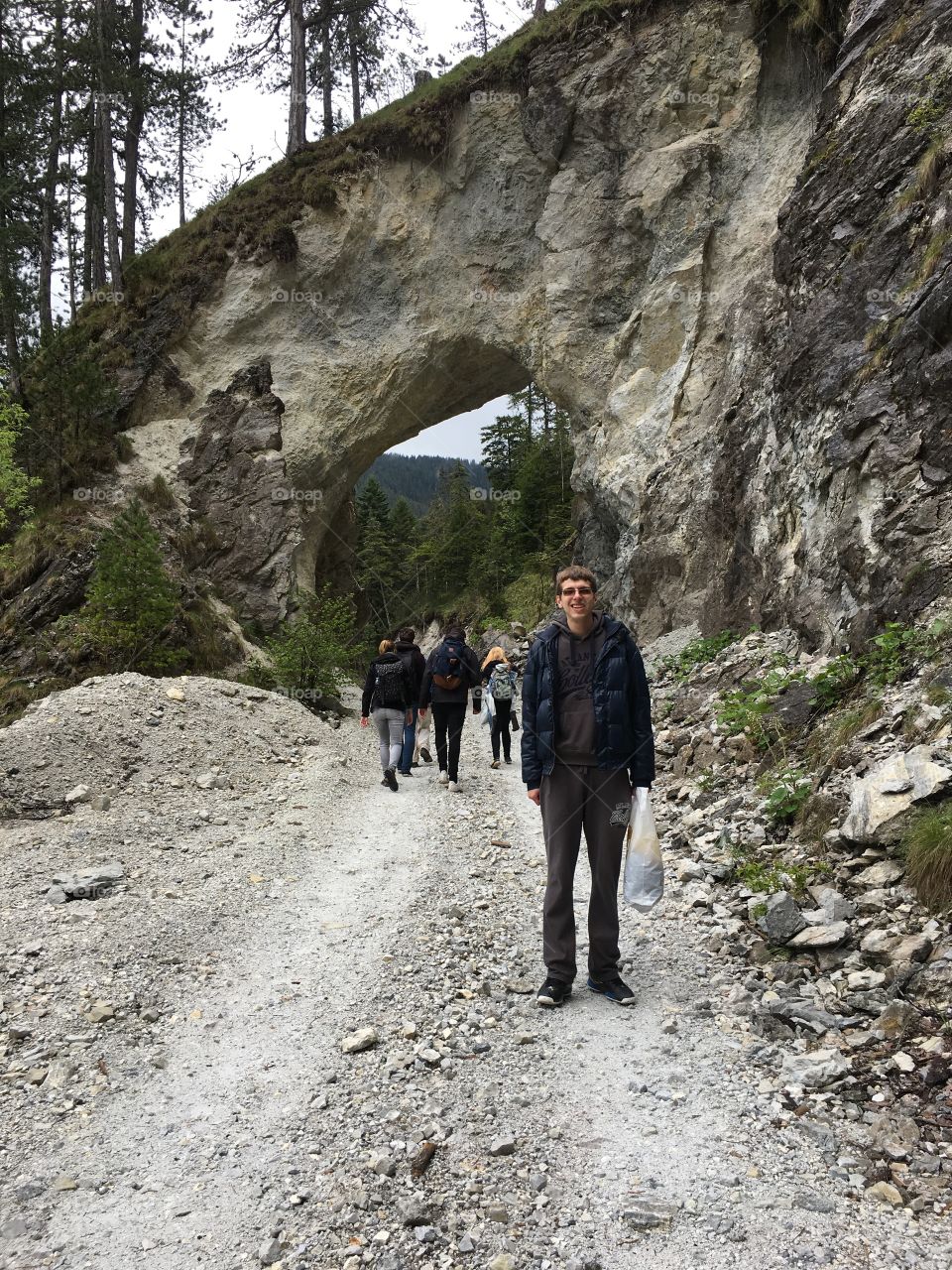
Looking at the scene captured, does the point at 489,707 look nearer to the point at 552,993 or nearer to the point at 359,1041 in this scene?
the point at 552,993

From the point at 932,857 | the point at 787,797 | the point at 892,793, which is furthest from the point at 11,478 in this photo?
the point at 932,857

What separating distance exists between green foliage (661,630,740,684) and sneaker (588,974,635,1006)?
747 cm

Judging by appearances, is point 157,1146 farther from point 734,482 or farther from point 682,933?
point 734,482

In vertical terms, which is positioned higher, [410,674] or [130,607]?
[130,607]

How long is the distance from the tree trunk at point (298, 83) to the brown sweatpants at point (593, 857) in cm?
2564

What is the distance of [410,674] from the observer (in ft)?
34.3

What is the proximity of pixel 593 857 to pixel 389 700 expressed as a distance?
630cm

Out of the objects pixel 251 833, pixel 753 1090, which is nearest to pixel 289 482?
pixel 251 833

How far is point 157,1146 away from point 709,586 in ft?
43.0

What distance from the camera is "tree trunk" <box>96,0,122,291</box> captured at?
21469mm

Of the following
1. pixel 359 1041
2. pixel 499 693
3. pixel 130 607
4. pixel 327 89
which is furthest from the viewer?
pixel 327 89

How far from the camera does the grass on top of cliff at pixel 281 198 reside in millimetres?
21594

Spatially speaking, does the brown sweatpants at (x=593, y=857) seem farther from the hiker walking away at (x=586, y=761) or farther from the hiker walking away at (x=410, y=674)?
the hiker walking away at (x=410, y=674)

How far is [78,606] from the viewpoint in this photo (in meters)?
14.7
